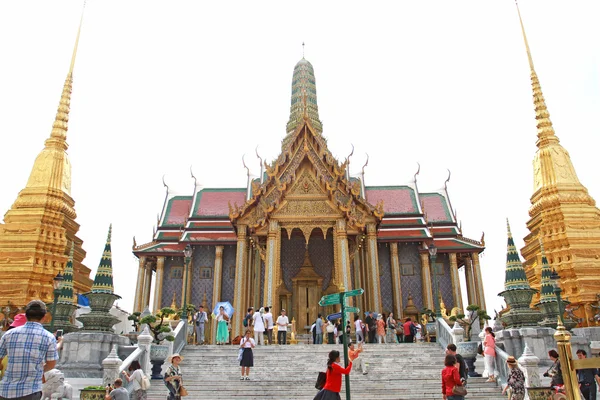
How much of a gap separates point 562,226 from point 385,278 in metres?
7.27

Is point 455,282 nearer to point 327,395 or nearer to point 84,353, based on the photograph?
point 84,353

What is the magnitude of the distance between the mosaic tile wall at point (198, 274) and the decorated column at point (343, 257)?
6943 millimetres

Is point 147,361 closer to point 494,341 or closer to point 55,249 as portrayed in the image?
point 494,341

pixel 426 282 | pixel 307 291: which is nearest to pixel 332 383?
pixel 307 291

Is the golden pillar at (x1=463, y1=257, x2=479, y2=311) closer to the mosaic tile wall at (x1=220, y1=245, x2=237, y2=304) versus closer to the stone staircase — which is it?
the mosaic tile wall at (x1=220, y1=245, x2=237, y2=304)

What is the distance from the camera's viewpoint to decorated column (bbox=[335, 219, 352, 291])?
57.0ft

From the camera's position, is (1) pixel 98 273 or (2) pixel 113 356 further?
(1) pixel 98 273

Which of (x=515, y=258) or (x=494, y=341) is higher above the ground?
(x=515, y=258)

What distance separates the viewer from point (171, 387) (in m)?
6.40

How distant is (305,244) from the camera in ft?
66.7

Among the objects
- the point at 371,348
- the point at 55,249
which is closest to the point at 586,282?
the point at 371,348

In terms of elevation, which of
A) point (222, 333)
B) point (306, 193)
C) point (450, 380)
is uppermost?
point (306, 193)

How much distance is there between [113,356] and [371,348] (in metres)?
6.42

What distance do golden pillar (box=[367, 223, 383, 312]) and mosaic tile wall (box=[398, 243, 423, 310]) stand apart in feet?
12.0
